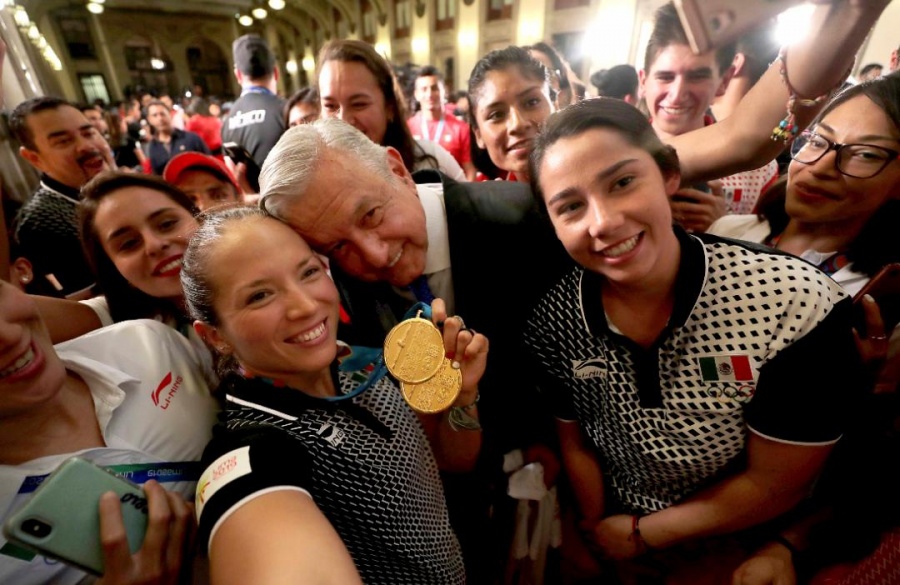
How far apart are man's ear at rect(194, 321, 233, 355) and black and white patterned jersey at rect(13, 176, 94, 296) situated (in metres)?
2.29

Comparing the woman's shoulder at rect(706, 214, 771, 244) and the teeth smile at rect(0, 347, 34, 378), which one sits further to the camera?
the woman's shoulder at rect(706, 214, 771, 244)

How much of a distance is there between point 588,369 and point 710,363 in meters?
0.42

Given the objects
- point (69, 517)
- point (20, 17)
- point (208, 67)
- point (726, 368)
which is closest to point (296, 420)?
point (69, 517)

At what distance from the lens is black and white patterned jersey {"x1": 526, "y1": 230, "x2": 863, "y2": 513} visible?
1.31 m

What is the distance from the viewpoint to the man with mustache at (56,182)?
10.1 feet

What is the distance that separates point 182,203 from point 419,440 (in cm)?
176

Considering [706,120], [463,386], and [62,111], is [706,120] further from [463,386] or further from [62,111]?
[62,111]

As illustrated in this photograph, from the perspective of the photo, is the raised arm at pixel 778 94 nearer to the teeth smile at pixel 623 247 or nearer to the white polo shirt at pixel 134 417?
the teeth smile at pixel 623 247

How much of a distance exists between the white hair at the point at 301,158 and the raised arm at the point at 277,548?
106 centimetres

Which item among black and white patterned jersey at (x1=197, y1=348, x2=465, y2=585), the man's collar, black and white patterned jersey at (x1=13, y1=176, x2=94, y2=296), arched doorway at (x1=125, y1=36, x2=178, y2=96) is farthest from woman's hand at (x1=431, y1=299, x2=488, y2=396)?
arched doorway at (x1=125, y1=36, x2=178, y2=96)

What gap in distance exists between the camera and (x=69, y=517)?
968mm

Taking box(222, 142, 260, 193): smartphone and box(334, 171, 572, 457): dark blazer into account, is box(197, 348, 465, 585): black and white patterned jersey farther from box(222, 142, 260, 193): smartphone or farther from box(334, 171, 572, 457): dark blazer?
box(222, 142, 260, 193): smartphone

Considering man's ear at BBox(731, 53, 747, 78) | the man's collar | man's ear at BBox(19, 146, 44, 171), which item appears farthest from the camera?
man's ear at BBox(19, 146, 44, 171)

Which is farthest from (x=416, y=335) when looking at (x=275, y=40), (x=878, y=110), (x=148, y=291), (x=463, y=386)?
(x=275, y=40)
